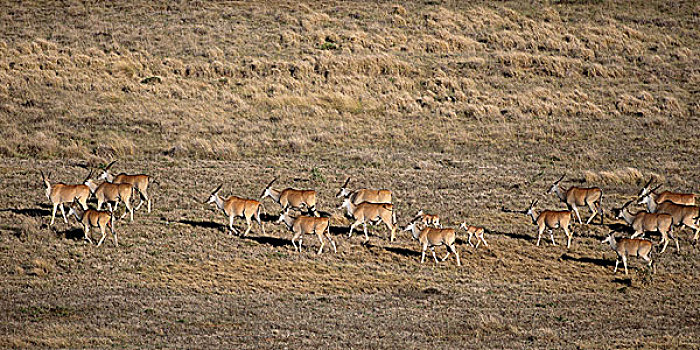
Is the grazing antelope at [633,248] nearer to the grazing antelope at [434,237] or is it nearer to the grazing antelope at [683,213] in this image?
the grazing antelope at [683,213]

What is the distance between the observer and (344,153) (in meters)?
38.1

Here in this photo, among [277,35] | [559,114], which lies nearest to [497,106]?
[559,114]

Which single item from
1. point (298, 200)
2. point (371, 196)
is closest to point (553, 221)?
point (371, 196)

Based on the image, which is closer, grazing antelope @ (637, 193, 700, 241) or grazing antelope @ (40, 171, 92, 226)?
grazing antelope @ (40, 171, 92, 226)

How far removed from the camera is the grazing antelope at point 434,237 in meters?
24.2

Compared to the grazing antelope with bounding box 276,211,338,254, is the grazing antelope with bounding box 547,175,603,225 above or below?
above

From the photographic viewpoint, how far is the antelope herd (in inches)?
961

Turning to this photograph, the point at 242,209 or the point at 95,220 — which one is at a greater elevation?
the point at 242,209

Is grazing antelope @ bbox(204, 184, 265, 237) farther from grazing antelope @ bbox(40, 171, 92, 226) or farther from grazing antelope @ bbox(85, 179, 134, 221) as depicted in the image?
grazing antelope @ bbox(40, 171, 92, 226)

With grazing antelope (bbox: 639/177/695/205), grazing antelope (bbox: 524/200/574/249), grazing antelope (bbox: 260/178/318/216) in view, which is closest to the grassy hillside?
grazing antelope (bbox: 524/200/574/249)

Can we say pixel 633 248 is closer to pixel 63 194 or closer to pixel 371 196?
pixel 371 196

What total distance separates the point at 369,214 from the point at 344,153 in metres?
12.3

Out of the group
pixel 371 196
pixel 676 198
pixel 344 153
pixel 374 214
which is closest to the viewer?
pixel 374 214

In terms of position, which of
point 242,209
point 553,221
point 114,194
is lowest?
point 114,194
